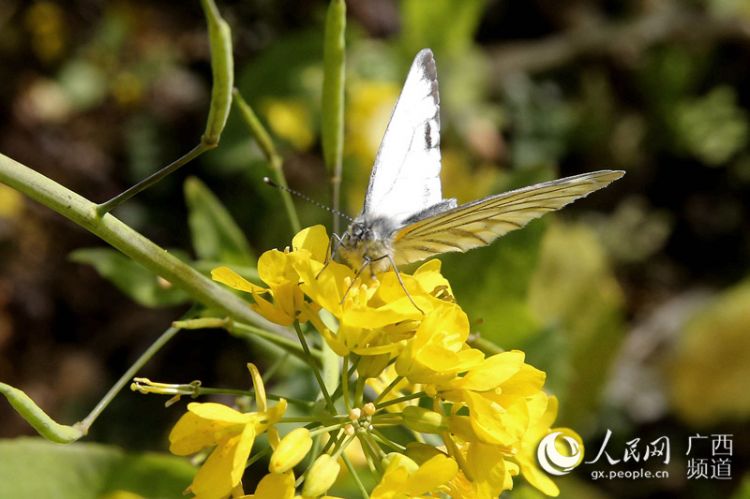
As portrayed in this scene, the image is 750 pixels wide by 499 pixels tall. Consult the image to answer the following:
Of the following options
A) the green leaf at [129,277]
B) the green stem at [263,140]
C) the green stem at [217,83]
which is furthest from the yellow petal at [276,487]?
the green leaf at [129,277]

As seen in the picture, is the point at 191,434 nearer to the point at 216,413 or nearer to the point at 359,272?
the point at 216,413

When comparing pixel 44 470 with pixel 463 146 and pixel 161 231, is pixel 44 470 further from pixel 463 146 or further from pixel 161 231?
pixel 463 146

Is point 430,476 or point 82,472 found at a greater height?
point 430,476

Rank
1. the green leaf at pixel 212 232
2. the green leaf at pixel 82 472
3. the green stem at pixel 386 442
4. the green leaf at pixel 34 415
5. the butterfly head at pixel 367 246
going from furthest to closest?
the green leaf at pixel 212 232 → the green leaf at pixel 82 472 → the butterfly head at pixel 367 246 → the green stem at pixel 386 442 → the green leaf at pixel 34 415

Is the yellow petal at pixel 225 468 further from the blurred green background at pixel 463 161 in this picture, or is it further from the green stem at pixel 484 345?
the blurred green background at pixel 463 161

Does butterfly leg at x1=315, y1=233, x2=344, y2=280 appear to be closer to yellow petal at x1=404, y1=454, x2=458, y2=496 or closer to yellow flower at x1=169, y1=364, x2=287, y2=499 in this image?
yellow flower at x1=169, y1=364, x2=287, y2=499

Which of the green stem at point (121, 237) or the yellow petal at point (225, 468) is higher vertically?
the green stem at point (121, 237)

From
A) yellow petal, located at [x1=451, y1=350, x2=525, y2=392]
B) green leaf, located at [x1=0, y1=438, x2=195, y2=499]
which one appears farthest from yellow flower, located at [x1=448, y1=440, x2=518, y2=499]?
green leaf, located at [x1=0, y1=438, x2=195, y2=499]

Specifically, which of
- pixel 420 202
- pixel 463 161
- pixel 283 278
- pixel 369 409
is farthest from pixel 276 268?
pixel 463 161
